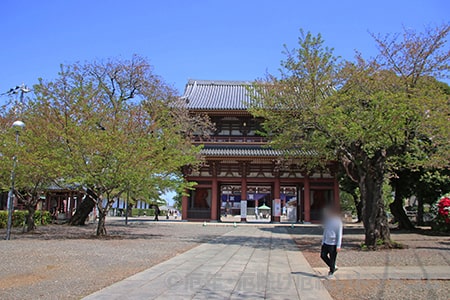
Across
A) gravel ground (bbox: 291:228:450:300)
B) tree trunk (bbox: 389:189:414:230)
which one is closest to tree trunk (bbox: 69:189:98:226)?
gravel ground (bbox: 291:228:450:300)

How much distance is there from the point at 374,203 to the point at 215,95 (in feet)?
73.1

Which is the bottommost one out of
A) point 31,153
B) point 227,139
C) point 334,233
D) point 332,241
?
point 332,241

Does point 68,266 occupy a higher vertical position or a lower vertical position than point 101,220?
lower

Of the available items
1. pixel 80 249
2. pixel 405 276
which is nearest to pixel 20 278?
pixel 80 249

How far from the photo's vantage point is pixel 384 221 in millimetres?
13812

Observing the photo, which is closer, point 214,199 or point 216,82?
point 214,199

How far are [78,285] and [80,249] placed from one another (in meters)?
5.91

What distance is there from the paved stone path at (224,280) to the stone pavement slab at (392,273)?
66 cm

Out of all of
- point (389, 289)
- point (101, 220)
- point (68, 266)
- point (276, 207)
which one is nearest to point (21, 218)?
point (101, 220)

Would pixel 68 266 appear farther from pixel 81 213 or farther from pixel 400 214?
pixel 400 214

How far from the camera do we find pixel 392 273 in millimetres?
8680

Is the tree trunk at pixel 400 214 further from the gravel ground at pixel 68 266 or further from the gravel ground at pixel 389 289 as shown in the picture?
the gravel ground at pixel 389 289

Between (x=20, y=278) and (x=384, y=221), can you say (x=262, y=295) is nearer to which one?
(x=20, y=278)

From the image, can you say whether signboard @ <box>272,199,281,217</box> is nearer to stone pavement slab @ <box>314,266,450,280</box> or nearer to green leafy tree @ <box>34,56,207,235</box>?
green leafy tree @ <box>34,56,207,235</box>
